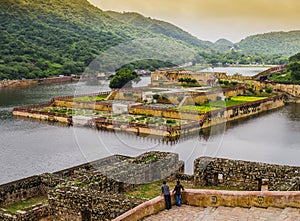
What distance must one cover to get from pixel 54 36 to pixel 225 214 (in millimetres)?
127894

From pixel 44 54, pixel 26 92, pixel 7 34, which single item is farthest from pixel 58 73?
pixel 7 34

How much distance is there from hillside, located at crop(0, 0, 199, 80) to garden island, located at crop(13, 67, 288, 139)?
5.92 metres

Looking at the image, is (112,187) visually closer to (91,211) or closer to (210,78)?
(91,211)

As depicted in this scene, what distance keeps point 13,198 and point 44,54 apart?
98107 millimetres

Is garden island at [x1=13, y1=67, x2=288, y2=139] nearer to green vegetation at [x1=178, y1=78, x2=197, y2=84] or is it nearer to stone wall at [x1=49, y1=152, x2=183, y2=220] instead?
green vegetation at [x1=178, y1=78, x2=197, y2=84]

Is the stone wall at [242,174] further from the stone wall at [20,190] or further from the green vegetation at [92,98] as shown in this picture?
the green vegetation at [92,98]

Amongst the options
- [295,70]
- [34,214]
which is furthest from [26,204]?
[295,70]

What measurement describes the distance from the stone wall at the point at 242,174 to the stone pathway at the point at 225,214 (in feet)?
9.91

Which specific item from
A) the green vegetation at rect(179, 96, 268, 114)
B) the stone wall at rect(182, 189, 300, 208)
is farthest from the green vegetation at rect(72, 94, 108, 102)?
the stone wall at rect(182, 189, 300, 208)

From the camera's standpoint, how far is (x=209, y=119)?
138ft

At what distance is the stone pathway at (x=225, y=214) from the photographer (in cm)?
859

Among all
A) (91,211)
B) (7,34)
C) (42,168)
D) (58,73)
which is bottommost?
(42,168)

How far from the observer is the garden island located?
40.8 meters

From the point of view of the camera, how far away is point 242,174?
13047 mm
